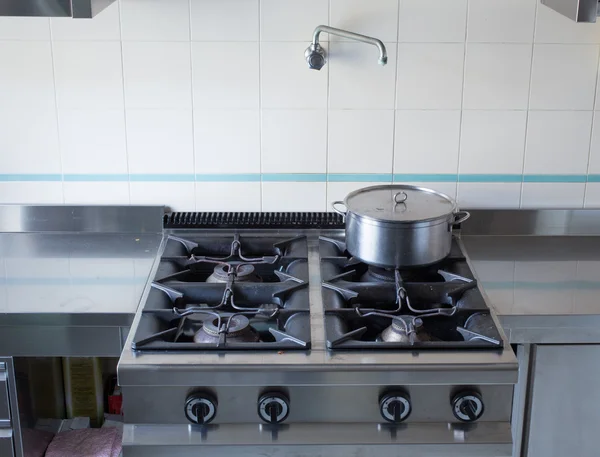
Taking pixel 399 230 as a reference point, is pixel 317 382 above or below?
below

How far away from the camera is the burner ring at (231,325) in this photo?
61.4 inches

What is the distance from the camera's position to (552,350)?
166 cm

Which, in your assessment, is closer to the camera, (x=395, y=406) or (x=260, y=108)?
(x=395, y=406)

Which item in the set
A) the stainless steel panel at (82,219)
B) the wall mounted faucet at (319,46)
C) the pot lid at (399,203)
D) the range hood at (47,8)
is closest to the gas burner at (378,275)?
the pot lid at (399,203)

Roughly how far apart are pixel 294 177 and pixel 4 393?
0.89 metres

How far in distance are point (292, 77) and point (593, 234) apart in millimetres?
914

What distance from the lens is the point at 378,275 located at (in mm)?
1829

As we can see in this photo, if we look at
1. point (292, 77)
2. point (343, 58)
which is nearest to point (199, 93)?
point (292, 77)

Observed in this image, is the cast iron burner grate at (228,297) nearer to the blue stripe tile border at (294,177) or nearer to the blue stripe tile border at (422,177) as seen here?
the blue stripe tile border at (294,177)

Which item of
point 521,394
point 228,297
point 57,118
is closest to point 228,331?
point 228,297

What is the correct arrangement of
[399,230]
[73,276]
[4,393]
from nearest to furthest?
[4,393]
[399,230]
[73,276]

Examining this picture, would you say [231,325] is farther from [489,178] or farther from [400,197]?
[489,178]

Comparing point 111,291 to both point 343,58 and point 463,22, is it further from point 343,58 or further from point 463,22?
point 463,22

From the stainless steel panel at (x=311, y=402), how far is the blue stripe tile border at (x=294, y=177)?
738 millimetres
